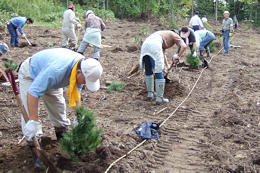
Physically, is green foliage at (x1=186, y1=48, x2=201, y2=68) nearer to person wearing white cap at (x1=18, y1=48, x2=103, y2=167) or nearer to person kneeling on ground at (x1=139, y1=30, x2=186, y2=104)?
person kneeling on ground at (x1=139, y1=30, x2=186, y2=104)

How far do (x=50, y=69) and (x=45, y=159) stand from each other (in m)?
1.09

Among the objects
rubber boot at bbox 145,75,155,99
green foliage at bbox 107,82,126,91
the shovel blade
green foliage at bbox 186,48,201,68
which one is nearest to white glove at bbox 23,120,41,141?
the shovel blade

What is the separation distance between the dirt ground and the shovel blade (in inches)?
7.7

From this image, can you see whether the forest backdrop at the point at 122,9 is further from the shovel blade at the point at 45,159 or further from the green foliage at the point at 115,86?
the shovel blade at the point at 45,159

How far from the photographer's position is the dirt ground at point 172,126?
324cm

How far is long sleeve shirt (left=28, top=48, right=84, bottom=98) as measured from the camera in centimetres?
251

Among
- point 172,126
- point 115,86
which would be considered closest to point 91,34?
point 115,86

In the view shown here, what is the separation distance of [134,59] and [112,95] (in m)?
3.39

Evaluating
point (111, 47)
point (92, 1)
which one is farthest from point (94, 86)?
point (92, 1)

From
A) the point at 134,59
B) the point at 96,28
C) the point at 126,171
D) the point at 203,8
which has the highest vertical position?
the point at 203,8

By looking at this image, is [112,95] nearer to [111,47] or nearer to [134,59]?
[134,59]

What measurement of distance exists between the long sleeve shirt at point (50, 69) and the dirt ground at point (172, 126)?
111 cm

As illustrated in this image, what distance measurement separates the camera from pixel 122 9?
27.2m

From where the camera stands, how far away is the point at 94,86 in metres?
2.71
